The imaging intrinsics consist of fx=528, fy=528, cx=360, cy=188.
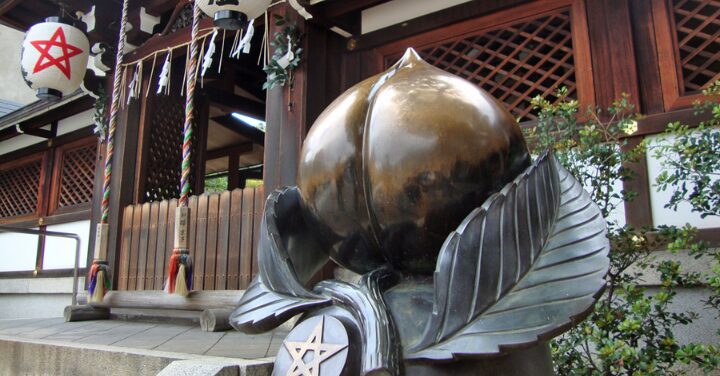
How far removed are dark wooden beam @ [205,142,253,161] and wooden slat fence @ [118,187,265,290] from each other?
3823 mm

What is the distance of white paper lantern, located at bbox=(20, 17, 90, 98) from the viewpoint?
16.6 ft

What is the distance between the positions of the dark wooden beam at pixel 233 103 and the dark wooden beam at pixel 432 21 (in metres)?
2.80

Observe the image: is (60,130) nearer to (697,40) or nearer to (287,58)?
(287,58)

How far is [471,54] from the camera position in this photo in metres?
4.42

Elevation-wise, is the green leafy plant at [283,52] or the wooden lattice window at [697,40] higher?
the green leafy plant at [283,52]

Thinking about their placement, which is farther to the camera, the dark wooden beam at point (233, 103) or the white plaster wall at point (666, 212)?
the dark wooden beam at point (233, 103)

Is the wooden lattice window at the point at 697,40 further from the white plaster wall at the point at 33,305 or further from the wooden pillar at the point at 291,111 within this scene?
the white plaster wall at the point at 33,305

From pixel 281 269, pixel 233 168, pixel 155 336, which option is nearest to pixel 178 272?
pixel 155 336

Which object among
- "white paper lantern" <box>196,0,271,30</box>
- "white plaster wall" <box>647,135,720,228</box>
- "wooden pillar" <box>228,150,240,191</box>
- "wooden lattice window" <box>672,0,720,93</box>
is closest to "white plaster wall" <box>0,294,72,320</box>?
"wooden pillar" <box>228,150,240,191</box>

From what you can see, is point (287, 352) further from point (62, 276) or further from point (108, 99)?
point (62, 276)

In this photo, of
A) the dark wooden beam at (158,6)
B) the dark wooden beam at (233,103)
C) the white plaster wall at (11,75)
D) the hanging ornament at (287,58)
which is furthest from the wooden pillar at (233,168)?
the white plaster wall at (11,75)

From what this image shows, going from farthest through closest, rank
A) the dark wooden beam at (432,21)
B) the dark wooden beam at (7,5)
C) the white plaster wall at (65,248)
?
the white plaster wall at (65,248) → the dark wooden beam at (7,5) → the dark wooden beam at (432,21)

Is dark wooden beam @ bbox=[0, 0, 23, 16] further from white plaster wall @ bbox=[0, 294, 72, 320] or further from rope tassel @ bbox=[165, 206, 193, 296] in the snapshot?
rope tassel @ bbox=[165, 206, 193, 296]

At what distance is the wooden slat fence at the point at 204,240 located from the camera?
14.7 feet
